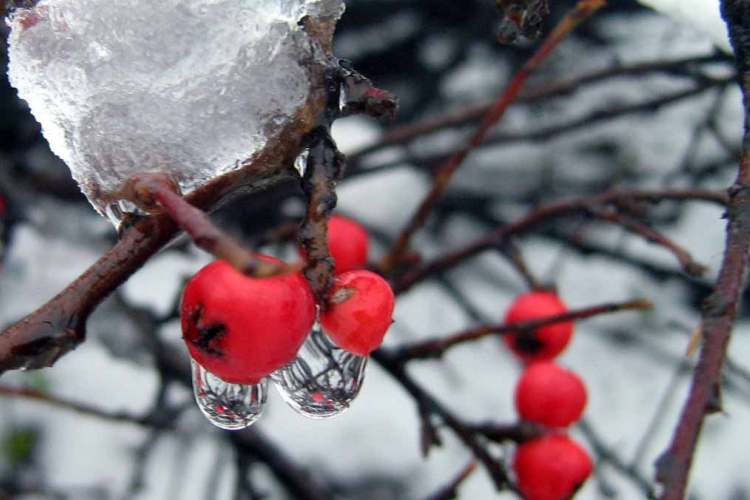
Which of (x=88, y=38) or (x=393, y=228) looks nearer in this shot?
(x=88, y=38)

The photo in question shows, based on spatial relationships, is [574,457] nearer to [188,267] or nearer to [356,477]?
[356,477]

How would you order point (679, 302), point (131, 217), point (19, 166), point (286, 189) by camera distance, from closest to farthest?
point (131, 217), point (286, 189), point (19, 166), point (679, 302)

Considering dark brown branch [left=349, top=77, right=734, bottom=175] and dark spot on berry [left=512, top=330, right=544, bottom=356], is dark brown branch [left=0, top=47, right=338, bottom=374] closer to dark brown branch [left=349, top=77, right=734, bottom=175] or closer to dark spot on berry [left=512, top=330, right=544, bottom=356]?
dark spot on berry [left=512, top=330, right=544, bottom=356]

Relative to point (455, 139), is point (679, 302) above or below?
below

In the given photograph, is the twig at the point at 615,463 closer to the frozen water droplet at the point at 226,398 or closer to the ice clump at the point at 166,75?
the frozen water droplet at the point at 226,398

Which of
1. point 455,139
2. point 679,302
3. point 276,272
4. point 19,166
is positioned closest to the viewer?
point 276,272

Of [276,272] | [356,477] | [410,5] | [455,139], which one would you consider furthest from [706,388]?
[410,5]

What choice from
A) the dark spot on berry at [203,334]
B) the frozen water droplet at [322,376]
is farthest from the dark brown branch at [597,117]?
the dark spot on berry at [203,334]
